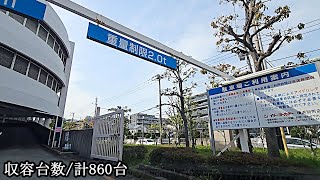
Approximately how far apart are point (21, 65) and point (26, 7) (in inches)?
396

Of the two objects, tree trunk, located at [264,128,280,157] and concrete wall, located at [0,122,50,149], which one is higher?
concrete wall, located at [0,122,50,149]

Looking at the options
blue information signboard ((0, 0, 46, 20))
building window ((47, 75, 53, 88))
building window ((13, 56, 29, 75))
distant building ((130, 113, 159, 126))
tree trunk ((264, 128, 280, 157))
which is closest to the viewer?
blue information signboard ((0, 0, 46, 20))

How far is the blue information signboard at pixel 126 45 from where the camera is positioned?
15.3 ft

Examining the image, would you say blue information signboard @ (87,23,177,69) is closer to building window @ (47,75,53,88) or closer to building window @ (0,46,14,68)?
building window @ (0,46,14,68)

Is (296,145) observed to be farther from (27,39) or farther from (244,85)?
(27,39)

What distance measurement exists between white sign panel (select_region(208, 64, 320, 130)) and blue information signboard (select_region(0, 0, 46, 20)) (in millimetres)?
5042

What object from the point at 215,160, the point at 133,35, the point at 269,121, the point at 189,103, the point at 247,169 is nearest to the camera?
the point at 247,169

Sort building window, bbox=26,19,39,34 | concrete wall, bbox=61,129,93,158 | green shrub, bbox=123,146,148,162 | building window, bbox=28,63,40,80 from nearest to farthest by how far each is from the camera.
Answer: green shrub, bbox=123,146,148,162 < concrete wall, bbox=61,129,93,158 < building window, bbox=26,19,39,34 < building window, bbox=28,63,40,80

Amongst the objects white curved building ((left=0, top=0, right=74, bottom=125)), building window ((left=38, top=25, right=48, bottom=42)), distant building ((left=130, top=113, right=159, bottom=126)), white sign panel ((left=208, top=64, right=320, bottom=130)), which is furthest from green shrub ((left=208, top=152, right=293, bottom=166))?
distant building ((left=130, top=113, right=159, bottom=126))

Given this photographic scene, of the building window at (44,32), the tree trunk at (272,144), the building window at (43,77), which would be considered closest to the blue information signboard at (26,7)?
the tree trunk at (272,144)

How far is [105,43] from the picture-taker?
4816mm

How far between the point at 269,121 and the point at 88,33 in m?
4.83

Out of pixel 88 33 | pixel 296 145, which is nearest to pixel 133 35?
pixel 88 33

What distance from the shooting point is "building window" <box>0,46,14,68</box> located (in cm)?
1071
